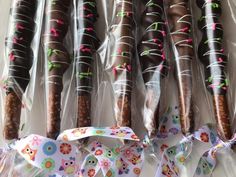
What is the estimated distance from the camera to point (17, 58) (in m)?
0.75

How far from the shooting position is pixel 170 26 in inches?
33.4

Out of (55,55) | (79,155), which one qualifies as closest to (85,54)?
(55,55)

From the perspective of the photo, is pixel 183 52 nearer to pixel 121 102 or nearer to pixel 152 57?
pixel 152 57

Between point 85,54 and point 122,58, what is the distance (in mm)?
78

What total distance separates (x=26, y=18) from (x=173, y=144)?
0.41 meters

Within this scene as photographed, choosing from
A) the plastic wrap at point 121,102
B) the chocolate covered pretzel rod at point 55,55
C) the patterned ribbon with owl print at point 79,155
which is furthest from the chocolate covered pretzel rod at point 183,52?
the chocolate covered pretzel rod at point 55,55

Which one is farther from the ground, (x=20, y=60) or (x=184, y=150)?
(x=20, y=60)

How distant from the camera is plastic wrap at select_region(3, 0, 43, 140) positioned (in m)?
0.71

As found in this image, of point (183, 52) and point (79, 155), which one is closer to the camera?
point (79, 155)

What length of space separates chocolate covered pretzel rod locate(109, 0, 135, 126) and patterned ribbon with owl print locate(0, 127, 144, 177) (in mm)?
53

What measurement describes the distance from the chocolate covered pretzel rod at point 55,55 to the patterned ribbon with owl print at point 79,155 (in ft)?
0.12

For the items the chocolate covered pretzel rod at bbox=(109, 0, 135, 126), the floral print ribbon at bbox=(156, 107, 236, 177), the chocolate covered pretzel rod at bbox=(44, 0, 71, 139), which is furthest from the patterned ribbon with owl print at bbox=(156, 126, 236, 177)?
the chocolate covered pretzel rod at bbox=(44, 0, 71, 139)

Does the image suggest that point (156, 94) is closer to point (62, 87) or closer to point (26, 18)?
point (62, 87)

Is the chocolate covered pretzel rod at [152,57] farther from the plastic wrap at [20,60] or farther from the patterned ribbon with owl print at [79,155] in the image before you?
the plastic wrap at [20,60]
